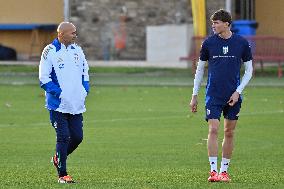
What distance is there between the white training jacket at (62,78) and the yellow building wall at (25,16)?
33.5 meters

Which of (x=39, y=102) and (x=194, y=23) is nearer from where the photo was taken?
(x=39, y=102)

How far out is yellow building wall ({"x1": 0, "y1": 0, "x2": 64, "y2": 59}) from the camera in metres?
46.5

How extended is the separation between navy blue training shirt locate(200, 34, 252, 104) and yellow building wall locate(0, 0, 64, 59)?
33406 mm

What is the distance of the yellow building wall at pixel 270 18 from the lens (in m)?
44.5

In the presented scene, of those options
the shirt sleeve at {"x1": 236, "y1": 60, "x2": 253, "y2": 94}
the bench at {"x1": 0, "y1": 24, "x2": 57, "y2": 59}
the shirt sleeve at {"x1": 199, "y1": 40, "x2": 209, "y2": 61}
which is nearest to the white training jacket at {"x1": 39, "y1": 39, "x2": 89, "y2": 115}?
the shirt sleeve at {"x1": 199, "y1": 40, "x2": 209, "y2": 61}

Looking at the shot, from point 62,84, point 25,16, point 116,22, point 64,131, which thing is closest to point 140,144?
point 64,131

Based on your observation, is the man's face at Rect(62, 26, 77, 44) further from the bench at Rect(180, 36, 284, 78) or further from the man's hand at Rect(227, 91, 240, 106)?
the bench at Rect(180, 36, 284, 78)

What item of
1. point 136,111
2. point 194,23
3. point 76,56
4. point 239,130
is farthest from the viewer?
point 194,23

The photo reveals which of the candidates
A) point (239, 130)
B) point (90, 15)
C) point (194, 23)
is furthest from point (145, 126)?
point (90, 15)

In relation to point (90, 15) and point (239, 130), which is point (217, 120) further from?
point (90, 15)

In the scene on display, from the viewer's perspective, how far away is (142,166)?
1513cm

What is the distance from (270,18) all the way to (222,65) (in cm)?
3183

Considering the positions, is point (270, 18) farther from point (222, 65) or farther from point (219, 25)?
point (219, 25)

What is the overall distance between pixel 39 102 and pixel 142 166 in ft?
39.0
